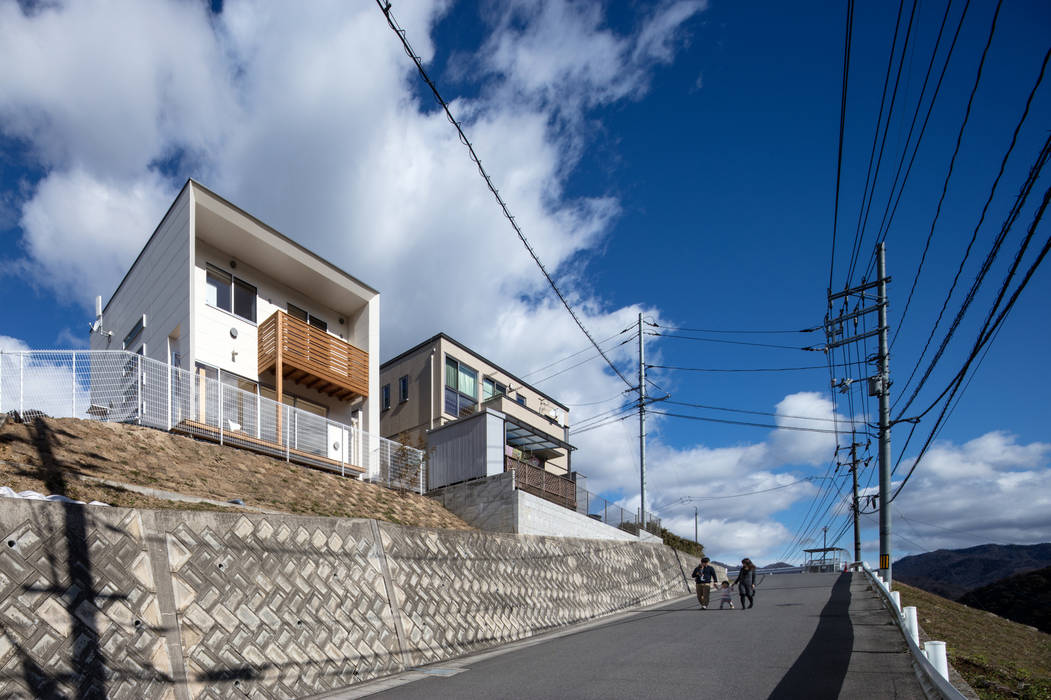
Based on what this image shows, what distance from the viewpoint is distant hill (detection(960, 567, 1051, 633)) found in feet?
133

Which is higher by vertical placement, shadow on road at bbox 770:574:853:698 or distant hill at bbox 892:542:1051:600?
shadow on road at bbox 770:574:853:698

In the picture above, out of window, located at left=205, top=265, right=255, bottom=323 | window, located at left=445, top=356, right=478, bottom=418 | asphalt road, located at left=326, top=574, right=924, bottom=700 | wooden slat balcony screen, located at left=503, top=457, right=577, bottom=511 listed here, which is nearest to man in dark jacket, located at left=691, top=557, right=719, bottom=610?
asphalt road, located at left=326, top=574, right=924, bottom=700

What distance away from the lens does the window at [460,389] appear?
2886 cm

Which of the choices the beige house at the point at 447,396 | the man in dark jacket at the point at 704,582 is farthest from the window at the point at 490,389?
the man in dark jacket at the point at 704,582

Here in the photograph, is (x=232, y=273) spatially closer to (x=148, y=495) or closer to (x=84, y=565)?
(x=148, y=495)

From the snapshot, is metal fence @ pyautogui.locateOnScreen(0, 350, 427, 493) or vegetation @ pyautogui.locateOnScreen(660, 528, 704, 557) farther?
vegetation @ pyautogui.locateOnScreen(660, 528, 704, 557)

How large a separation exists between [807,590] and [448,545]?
49.9 ft

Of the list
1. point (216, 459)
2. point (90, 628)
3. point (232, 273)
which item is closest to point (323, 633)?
point (90, 628)

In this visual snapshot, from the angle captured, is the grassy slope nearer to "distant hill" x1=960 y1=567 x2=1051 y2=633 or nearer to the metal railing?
the metal railing

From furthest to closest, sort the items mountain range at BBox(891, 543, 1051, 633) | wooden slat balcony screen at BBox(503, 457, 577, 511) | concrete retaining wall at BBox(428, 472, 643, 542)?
mountain range at BBox(891, 543, 1051, 633) < wooden slat balcony screen at BBox(503, 457, 577, 511) < concrete retaining wall at BBox(428, 472, 643, 542)

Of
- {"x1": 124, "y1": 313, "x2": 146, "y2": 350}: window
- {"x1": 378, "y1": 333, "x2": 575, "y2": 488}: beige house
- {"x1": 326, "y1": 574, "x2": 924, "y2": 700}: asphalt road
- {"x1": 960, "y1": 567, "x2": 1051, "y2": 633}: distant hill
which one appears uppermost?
{"x1": 124, "y1": 313, "x2": 146, "y2": 350}: window

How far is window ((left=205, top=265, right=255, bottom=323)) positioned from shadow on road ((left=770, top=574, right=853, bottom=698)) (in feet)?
54.8

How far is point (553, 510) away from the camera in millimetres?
19750

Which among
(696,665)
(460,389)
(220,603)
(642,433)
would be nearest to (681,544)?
(642,433)
